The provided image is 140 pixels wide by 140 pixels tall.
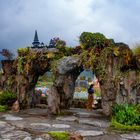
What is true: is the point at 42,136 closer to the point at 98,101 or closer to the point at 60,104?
the point at 60,104

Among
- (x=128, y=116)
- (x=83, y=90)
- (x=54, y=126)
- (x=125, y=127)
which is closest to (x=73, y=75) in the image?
(x=128, y=116)

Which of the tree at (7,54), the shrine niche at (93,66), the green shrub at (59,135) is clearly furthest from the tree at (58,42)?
the green shrub at (59,135)

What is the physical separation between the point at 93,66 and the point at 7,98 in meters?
5.49

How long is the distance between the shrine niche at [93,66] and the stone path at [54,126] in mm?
926

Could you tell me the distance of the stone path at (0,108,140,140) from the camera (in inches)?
447

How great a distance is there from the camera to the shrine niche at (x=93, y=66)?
50.3 feet

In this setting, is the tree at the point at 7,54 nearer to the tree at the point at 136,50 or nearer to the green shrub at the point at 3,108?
the green shrub at the point at 3,108

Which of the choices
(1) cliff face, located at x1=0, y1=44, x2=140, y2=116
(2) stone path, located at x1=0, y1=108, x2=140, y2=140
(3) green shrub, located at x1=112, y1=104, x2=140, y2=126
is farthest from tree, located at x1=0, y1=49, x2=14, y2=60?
(3) green shrub, located at x1=112, y1=104, x2=140, y2=126

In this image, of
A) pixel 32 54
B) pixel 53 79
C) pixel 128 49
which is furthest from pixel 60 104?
pixel 128 49

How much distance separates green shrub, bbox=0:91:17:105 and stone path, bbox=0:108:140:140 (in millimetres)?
2643

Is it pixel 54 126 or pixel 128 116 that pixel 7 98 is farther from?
pixel 128 116

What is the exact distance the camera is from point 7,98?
62.3 ft

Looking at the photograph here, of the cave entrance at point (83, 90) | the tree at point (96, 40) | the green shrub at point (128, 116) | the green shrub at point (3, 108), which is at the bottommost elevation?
the green shrub at point (128, 116)

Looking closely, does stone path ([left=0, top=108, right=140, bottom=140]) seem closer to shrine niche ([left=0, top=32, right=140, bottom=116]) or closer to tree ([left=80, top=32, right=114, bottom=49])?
shrine niche ([left=0, top=32, right=140, bottom=116])
